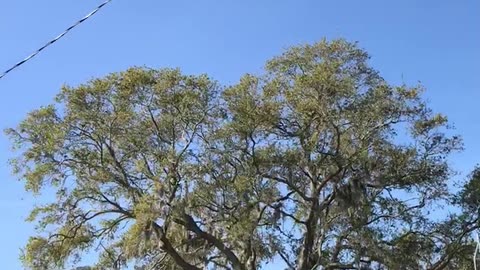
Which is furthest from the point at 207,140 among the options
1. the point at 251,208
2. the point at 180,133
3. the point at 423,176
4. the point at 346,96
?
the point at 423,176

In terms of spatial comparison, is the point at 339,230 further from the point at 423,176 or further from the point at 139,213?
the point at 139,213

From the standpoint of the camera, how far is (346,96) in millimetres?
19172

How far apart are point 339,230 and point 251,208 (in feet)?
8.95

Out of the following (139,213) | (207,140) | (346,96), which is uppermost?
(346,96)

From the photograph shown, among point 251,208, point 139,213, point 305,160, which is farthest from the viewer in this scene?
point 305,160

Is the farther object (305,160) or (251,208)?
(305,160)

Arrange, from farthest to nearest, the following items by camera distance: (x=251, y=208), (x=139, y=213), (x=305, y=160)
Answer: (x=305, y=160) < (x=251, y=208) < (x=139, y=213)

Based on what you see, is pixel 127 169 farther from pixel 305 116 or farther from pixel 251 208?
pixel 305 116

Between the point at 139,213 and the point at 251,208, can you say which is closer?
the point at 139,213

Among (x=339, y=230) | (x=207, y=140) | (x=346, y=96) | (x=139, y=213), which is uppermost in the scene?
(x=346, y=96)

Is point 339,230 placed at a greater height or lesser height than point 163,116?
lesser

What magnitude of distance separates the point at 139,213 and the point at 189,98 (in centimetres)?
317

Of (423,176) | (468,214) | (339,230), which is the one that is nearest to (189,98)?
(339,230)

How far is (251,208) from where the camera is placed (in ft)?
59.7
